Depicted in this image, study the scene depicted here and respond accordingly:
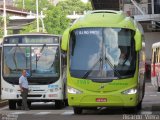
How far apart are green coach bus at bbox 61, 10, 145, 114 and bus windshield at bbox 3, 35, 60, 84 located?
4664mm

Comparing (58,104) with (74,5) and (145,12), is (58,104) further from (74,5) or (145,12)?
(74,5)

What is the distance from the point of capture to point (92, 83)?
1992 cm

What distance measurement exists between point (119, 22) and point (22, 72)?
5671 millimetres

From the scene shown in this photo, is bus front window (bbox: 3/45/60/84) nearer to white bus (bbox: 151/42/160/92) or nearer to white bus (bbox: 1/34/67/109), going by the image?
white bus (bbox: 1/34/67/109)

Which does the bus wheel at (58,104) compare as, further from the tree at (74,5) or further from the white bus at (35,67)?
the tree at (74,5)

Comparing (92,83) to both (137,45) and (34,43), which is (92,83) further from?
(34,43)

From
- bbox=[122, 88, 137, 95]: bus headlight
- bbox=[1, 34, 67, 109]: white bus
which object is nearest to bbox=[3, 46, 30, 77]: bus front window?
bbox=[1, 34, 67, 109]: white bus

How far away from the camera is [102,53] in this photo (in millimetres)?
20125

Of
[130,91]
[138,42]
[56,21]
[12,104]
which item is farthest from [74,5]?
[130,91]

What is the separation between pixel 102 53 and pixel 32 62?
5.70 meters

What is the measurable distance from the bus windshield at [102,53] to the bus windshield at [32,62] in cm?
472

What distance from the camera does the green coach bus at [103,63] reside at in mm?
19891

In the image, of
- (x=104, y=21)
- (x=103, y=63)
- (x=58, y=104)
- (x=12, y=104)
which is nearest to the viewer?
(x=103, y=63)

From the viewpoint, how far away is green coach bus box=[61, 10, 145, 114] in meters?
19.9
